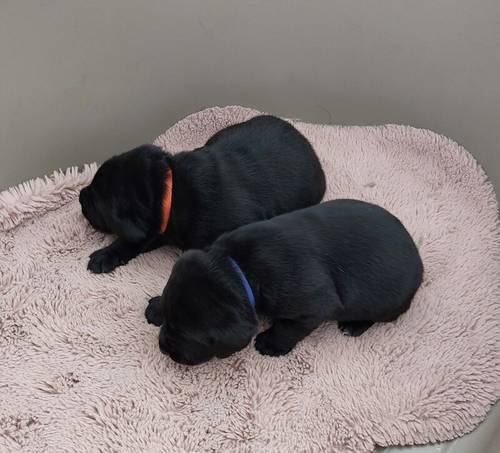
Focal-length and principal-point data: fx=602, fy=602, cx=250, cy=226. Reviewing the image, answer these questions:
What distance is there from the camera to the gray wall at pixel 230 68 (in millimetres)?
2289

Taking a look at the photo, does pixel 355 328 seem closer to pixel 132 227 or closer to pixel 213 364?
pixel 213 364

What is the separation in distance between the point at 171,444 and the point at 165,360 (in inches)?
10.6

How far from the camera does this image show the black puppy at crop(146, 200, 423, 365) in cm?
164

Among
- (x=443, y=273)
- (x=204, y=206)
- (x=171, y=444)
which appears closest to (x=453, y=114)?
(x=443, y=273)

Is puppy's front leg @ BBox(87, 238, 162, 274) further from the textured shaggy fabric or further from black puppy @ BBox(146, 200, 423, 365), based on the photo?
black puppy @ BBox(146, 200, 423, 365)

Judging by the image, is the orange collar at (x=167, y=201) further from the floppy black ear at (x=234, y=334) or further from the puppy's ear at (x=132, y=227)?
the floppy black ear at (x=234, y=334)

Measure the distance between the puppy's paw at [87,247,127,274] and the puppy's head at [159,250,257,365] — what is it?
56 centimetres

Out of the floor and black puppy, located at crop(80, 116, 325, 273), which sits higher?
black puppy, located at crop(80, 116, 325, 273)

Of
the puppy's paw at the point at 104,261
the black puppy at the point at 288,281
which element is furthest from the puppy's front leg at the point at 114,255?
the black puppy at the point at 288,281

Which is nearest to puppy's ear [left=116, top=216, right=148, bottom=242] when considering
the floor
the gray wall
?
the gray wall

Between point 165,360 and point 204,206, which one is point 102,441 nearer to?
point 165,360

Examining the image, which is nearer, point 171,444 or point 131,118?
point 171,444

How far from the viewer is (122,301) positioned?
210 centimetres

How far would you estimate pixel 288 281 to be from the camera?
173 centimetres
